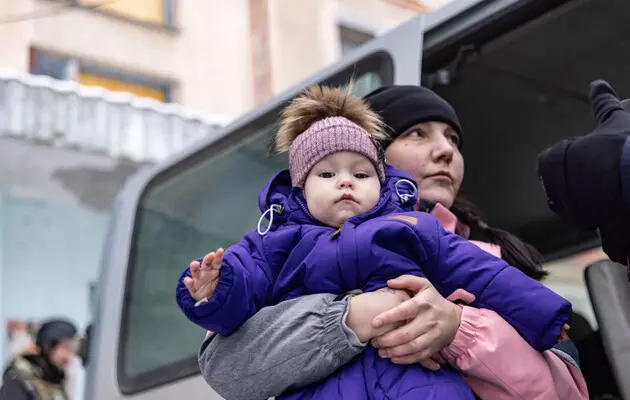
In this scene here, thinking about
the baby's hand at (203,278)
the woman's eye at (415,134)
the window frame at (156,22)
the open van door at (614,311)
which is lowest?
the window frame at (156,22)

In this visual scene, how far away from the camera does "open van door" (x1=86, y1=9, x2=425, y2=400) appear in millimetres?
3082

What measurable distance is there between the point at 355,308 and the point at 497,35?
1288 mm

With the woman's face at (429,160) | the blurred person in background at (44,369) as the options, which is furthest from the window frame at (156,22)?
the woman's face at (429,160)

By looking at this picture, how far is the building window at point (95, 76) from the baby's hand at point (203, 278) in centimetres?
907

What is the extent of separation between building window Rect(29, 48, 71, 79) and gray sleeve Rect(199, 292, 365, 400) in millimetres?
8986

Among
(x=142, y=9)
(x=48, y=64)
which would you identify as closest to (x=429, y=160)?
(x=48, y=64)

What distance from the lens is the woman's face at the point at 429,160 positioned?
1.97 m

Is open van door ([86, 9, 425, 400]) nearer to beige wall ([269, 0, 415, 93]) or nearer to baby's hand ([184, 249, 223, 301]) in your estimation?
baby's hand ([184, 249, 223, 301])

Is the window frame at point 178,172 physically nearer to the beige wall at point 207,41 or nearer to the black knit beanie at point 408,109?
the black knit beanie at point 408,109

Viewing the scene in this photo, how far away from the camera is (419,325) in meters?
1.46

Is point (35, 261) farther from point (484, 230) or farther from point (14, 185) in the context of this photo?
point (484, 230)

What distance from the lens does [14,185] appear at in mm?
8602

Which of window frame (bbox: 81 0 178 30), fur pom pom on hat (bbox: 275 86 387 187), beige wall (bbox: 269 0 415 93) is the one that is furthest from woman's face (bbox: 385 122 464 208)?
beige wall (bbox: 269 0 415 93)

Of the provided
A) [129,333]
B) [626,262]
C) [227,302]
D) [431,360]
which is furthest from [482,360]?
[129,333]
